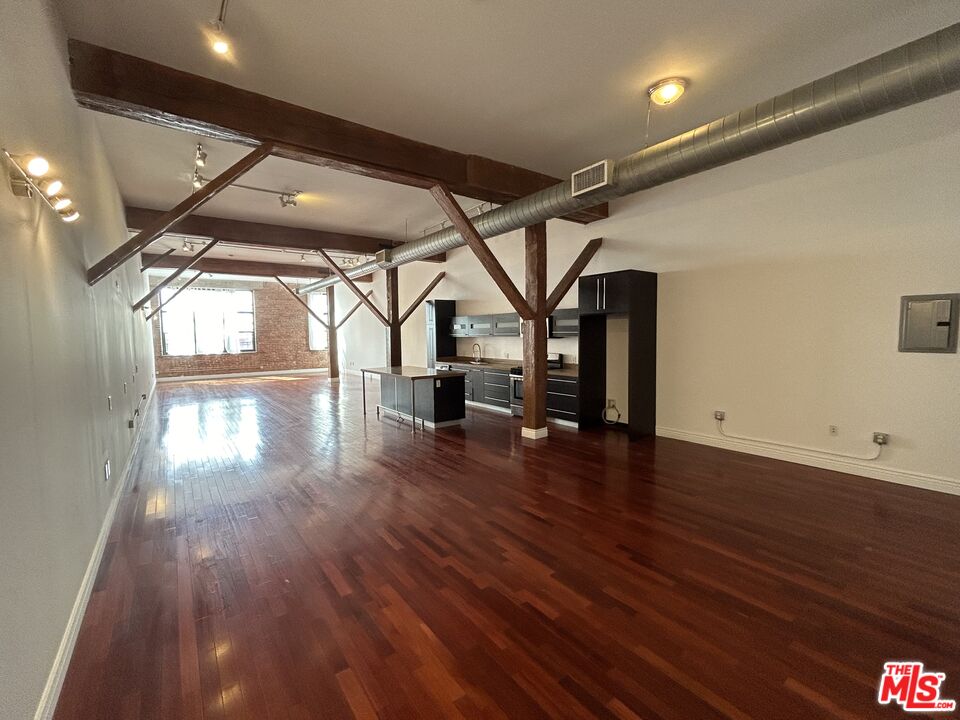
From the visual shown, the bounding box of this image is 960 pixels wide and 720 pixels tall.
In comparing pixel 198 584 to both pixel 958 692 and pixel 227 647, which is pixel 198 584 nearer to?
pixel 227 647

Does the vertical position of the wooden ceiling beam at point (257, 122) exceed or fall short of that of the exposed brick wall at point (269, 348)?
it exceeds it

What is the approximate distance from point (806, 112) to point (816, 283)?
6.78ft

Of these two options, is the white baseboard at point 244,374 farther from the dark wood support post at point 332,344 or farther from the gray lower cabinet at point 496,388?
the gray lower cabinet at point 496,388

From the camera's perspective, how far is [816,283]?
14.0 feet

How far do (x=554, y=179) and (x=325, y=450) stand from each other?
15.4 ft

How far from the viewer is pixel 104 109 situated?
315 cm

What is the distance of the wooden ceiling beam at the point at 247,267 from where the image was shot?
34.4ft

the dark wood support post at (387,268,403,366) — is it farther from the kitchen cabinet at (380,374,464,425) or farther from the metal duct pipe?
the metal duct pipe

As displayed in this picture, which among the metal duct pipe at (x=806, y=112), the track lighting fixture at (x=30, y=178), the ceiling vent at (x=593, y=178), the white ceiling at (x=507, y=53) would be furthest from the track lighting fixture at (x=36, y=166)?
the metal duct pipe at (x=806, y=112)

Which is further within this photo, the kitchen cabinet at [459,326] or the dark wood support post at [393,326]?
the dark wood support post at [393,326]

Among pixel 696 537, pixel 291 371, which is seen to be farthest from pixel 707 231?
pixel 291 371

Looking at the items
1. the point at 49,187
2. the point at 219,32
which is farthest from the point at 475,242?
the point at 49,187

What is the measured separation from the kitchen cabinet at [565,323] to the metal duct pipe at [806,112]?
2.08 metres

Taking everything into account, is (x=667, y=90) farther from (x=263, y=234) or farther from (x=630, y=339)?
(x=263, y=234)
